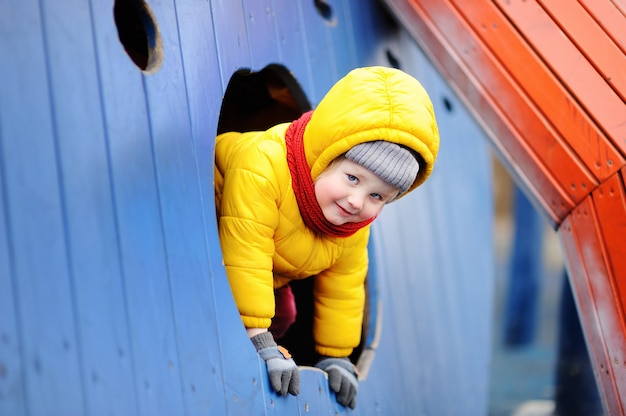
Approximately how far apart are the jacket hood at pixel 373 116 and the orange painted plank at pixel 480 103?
30.2 inches

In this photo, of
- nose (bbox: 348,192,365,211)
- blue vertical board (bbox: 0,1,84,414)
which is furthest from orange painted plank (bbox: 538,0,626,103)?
blue vertical board (bbox: 0,1,84,414)

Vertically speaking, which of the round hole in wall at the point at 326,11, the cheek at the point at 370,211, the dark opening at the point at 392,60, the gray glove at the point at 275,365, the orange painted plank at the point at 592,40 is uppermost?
the round hole in wall at the point at 326,11

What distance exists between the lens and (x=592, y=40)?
277 cm

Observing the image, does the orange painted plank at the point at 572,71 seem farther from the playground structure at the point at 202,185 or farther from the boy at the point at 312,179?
the boy at the point at 312,179

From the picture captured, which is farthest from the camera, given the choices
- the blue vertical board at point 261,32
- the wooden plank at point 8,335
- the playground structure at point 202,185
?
the blue vertical board at point 261,32

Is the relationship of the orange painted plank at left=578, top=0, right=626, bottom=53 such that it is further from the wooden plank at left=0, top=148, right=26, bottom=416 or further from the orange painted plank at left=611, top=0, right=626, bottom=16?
the wooden plank at left=0, top=148, right=26, bottom=416

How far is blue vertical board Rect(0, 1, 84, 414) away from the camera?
1.53 metres

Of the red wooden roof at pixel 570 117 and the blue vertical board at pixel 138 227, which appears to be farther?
the red wooden roof at pixel 570 117

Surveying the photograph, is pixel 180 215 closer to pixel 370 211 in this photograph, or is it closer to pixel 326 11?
pixel 370 211

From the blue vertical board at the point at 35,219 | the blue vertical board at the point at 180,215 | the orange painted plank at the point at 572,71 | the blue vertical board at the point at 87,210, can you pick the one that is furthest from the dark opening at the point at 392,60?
the blue vertical board at the point at 35,219

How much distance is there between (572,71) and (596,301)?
2.35 feet

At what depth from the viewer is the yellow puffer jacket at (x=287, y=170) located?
2146 millimetres

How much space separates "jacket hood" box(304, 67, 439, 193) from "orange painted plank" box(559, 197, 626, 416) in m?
0.76

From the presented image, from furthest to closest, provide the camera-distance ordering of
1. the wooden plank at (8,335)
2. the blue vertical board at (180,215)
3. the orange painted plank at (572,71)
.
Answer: the orange painted plank at (572,71), the blue vertical board at (180,215), the wooden plank at (8,335)
